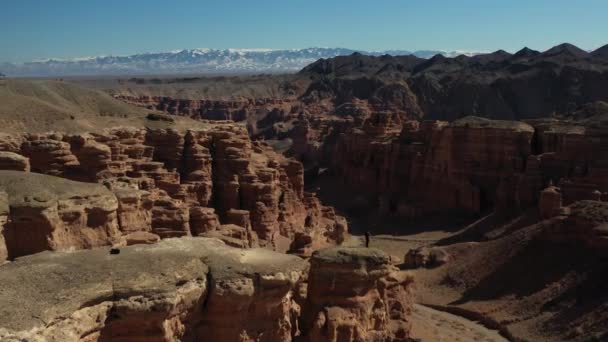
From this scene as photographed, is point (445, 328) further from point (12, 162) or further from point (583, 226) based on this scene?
point (12, 162)

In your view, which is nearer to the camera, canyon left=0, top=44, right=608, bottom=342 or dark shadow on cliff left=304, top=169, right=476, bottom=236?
canyon left=0, top=44, right=608, bottom=342

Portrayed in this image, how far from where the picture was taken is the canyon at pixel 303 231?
16.7m

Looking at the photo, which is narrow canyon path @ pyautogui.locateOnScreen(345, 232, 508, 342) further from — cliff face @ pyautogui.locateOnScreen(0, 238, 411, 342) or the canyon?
cliff face @ pyautogui.locateOnScreen(0, 238, 411, 342)

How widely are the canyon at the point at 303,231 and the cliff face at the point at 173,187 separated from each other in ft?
0.35

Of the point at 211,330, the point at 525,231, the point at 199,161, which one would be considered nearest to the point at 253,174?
the point at 199,161

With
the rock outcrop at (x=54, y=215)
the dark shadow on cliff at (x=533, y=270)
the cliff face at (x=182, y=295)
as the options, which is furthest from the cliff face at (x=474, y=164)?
the rock outcrop at (x=54, y=215)

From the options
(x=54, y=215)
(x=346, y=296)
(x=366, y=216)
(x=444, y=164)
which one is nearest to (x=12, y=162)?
(x=54, y=215)

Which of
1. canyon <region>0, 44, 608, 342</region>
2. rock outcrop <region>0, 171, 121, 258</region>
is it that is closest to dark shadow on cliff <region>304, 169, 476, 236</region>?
canyon <region>0, 44, 608, 342</region>

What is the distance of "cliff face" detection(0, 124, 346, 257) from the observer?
24.2 m

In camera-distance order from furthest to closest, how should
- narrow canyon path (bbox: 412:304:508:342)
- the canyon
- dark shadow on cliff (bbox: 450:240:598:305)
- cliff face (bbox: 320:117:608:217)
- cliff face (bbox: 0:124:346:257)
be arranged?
cliff face (bbox: 320:117:608:217) < dark shadow on cliff (bbox: 450:240:598:305) < narrow canyon path (bbox: 412:304:508:342) < cliff face (bbox: 0:124:346:257) < the canyon

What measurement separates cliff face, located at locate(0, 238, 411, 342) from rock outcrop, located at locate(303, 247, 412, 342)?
33 millimetres

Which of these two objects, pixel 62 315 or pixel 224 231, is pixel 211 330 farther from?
pixel 224 231

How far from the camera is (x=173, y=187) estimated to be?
132 feet

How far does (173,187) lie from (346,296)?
21.8 m
